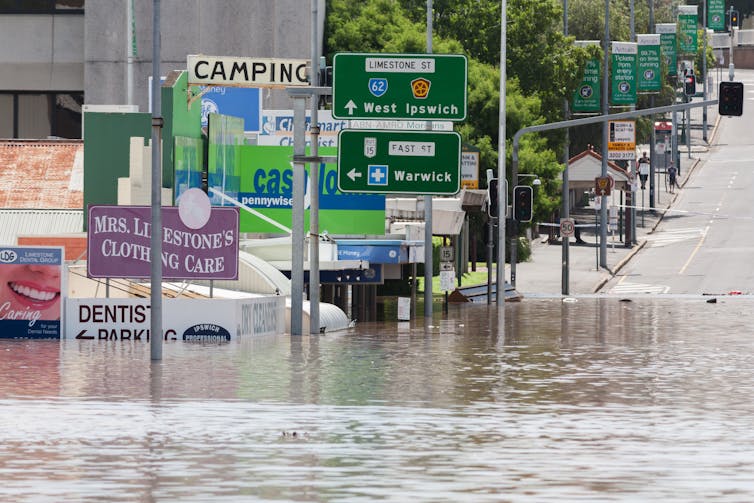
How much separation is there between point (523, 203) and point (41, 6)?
20.9 metres

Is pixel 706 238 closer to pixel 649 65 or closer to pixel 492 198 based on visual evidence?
pixel 649 65

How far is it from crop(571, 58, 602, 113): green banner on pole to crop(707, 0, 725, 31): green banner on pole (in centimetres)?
9840

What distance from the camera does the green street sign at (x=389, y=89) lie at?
125ft

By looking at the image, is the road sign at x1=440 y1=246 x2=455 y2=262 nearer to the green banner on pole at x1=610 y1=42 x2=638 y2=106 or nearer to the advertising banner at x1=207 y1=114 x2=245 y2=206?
the advertising banner at x1=207 y1=114 x2=245 y2=206

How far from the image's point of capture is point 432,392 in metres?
24.1

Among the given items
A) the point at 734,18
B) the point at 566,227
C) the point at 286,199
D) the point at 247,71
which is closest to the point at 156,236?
the point at 247,71

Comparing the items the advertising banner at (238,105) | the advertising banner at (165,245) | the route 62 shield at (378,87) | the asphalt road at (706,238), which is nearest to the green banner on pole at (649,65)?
the asphalt road at (706,238)

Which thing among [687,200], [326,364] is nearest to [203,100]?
[326,364]

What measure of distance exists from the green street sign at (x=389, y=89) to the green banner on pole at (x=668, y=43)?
58.8 meters

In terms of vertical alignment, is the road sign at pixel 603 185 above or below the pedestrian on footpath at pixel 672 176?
below

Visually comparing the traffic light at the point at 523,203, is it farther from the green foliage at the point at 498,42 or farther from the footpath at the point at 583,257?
the green foliage at the point at 498,42

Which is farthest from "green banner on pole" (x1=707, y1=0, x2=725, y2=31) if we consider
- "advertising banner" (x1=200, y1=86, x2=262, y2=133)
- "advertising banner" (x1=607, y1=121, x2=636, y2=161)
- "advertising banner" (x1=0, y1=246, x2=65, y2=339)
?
"advertising banner" (x1=0, y1=246, x2=65, y2=339)

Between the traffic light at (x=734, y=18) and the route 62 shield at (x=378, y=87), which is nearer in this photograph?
the route 62 shield at (x=378, y=87)

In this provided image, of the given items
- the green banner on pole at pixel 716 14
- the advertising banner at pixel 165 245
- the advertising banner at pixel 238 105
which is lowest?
the advertising banner at pixel 165 245
